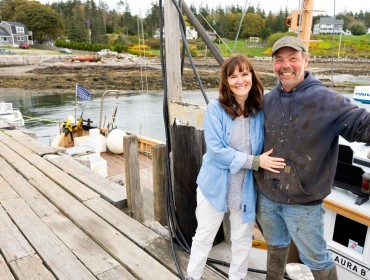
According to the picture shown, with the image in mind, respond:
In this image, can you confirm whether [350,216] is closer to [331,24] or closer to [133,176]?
[133,176]

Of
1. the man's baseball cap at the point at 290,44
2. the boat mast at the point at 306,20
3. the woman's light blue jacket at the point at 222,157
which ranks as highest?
the boat mast at the point at 306,20

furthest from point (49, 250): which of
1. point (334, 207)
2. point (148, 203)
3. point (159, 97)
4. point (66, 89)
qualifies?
point (66, 89)

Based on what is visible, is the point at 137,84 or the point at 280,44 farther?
the point at 137,84

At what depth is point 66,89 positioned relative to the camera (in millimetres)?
41438

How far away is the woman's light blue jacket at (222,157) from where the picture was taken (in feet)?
6.28

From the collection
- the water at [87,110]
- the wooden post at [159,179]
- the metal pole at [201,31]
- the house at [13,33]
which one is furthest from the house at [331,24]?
the house at [13,33]

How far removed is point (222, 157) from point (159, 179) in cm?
113

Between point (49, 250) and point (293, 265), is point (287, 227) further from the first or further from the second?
point (49, 250)

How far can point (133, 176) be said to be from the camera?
3.14m

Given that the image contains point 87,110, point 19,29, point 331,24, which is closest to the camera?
point 87,110

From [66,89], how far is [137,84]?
9.08 meters

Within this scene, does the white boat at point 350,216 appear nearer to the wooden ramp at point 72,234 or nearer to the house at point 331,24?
the wooden ramp at point 72,234

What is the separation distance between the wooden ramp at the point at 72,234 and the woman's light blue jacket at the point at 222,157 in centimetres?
68

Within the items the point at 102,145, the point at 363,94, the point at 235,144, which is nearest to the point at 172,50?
the point at 235,144
